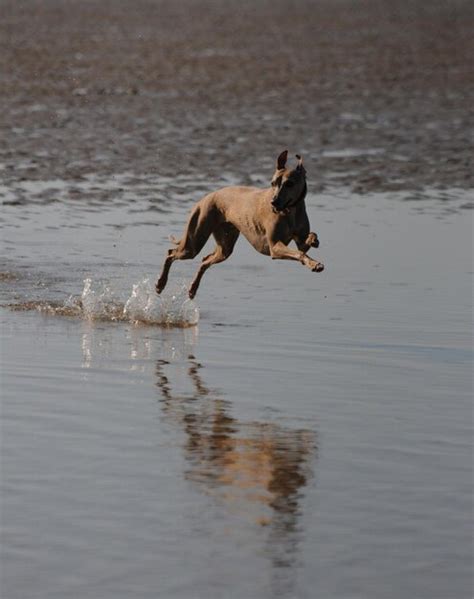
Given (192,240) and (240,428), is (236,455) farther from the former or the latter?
(192,240)

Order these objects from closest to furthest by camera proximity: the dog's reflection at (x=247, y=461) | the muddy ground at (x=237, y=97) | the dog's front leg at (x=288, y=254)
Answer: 1. the dog's reflection at (x=247, y=461)
2. the dog's front leg at (x=288, y=254)
3. the muddy ground at (x=237, y=97)

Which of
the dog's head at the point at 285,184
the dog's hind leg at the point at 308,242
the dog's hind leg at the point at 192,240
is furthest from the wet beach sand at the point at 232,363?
the dog's head at the point at 285,184

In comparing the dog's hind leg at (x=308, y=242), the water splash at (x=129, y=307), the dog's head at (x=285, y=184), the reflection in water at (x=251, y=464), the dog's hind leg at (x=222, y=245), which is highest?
Answer: the dog's head at (x=285, y=184)

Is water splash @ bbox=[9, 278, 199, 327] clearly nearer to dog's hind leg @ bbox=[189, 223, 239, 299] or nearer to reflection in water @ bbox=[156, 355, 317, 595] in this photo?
dog's hind leg @ bbox=[189, 223, 239, 299]

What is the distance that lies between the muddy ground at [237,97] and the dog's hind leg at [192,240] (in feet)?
21.5

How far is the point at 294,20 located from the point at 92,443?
43.1 m

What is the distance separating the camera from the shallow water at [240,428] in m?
7.13

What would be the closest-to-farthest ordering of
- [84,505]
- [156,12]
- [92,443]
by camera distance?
[84,505] < [92,443] < [156,12]

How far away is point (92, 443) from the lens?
8.92 metres

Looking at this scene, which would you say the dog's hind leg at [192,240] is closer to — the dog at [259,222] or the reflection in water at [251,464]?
the dog at [259,222]

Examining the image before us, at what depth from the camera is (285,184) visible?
1231 centimetres

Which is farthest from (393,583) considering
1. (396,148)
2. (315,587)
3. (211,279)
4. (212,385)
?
(396,148)

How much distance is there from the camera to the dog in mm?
12336

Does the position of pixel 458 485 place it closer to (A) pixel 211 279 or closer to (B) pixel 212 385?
(B) pixel 212 385
